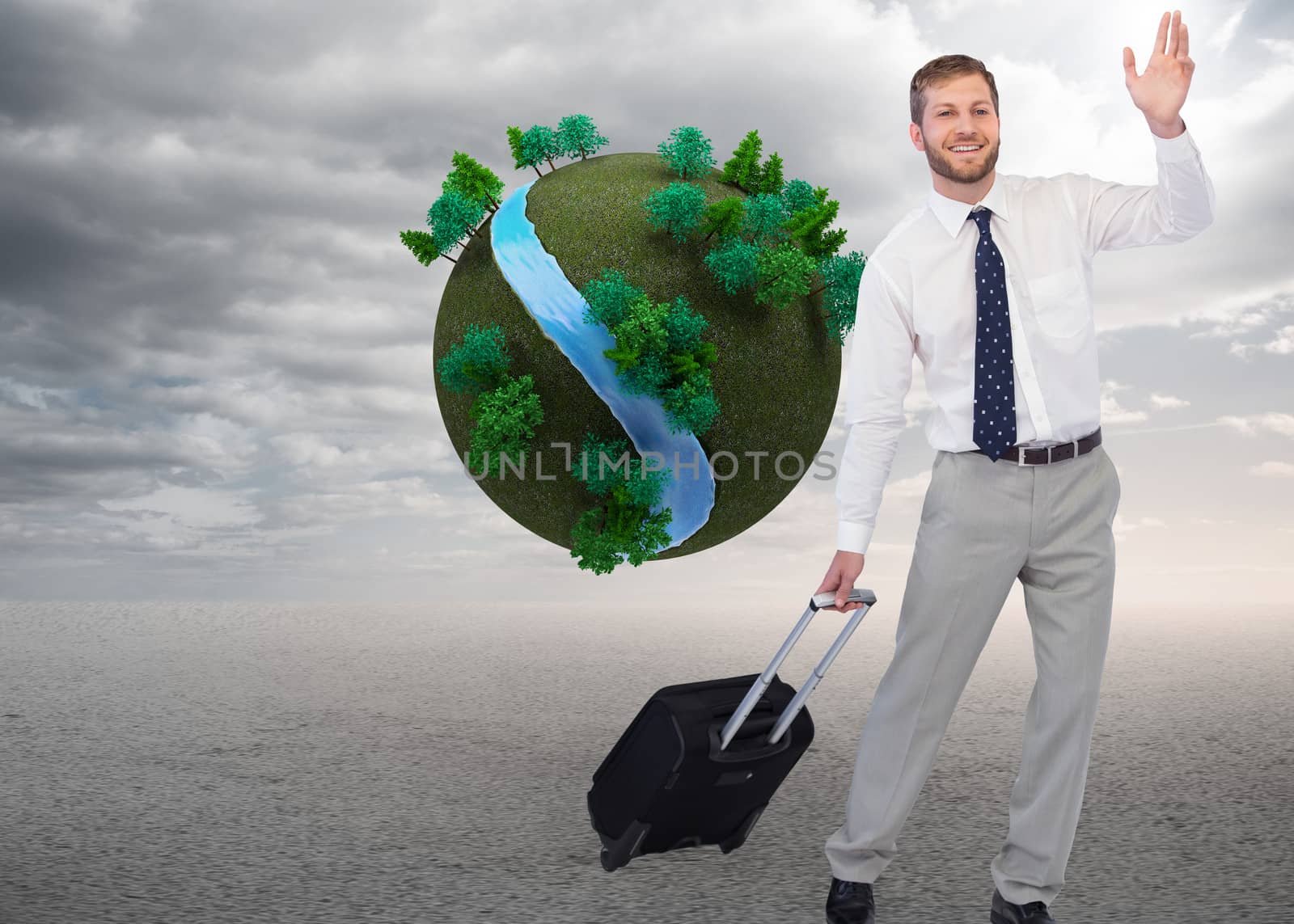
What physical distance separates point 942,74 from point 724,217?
1160 mm

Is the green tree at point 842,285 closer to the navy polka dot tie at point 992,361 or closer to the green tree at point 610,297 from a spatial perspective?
the green tree at point 610,297

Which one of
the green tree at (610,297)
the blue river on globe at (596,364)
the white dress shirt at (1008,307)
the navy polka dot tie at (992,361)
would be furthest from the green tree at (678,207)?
the navy polka dot tie at (992,361)

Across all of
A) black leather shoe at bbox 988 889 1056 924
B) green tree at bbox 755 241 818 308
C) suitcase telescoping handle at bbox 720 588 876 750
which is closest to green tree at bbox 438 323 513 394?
green tree at bbox 755 241 818 308

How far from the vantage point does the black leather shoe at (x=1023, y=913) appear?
10.1 ft

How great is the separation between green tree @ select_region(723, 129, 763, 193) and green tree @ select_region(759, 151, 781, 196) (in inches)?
1.1

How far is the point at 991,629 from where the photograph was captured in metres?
3.14

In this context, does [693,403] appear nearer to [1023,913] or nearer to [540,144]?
[540,144]

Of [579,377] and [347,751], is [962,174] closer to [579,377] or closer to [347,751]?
[579,377]

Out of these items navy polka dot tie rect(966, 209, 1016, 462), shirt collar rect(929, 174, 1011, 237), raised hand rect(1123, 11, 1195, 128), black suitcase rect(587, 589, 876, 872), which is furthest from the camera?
black suitcase rect(587, 589, 876, 872)

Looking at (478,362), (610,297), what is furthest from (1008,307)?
(478,362)

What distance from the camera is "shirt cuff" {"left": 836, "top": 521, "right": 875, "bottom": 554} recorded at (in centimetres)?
311

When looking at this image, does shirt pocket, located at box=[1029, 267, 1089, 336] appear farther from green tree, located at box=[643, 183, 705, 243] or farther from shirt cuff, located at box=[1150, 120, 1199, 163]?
green tree, located at box=[643, 183, 705, 243]

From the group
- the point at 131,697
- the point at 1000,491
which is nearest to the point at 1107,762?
the point at 1000,491

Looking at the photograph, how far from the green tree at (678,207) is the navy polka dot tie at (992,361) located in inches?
50.9
